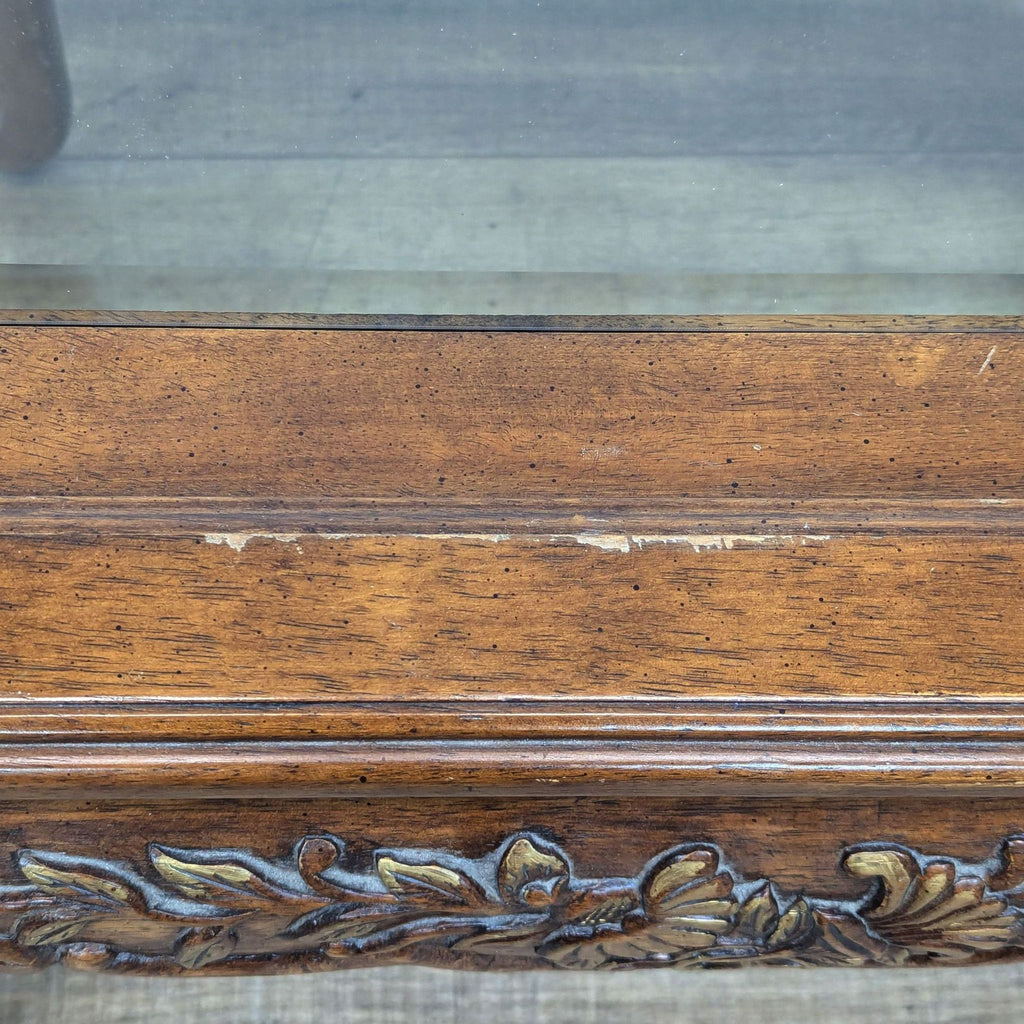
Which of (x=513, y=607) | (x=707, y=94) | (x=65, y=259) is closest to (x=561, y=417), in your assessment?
(x=513, y=607)

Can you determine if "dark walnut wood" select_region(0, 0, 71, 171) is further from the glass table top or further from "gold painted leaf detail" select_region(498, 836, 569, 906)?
"gold painted leaf detail" select_region(498, 836, 569, 906)

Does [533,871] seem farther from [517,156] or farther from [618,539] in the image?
[517,156]

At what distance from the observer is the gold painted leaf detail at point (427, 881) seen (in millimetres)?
468

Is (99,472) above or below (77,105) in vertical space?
below

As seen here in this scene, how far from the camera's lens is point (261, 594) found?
0.49m

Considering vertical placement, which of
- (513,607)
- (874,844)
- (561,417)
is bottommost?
(874,844)

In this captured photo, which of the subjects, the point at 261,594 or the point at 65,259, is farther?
the point at 65,259

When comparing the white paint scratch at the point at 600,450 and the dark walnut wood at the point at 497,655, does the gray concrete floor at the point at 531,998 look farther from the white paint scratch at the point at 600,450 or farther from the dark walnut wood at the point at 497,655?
the white paint scratch at the point at 600,450

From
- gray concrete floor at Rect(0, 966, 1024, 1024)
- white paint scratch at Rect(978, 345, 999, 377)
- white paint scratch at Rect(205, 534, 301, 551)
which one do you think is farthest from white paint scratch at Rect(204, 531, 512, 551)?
gray concrete floor at Rect(0, 966, 1024, 1024)

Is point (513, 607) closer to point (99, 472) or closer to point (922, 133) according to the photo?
point (99, 472)

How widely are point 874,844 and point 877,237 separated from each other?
0.40 m

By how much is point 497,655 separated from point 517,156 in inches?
13.4

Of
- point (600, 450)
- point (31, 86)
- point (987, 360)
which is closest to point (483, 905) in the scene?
point (600, 450)

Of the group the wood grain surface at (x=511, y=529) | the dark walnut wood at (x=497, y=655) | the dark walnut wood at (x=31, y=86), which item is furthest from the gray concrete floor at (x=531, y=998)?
the dark walnut wood at (x=31, y=86)
